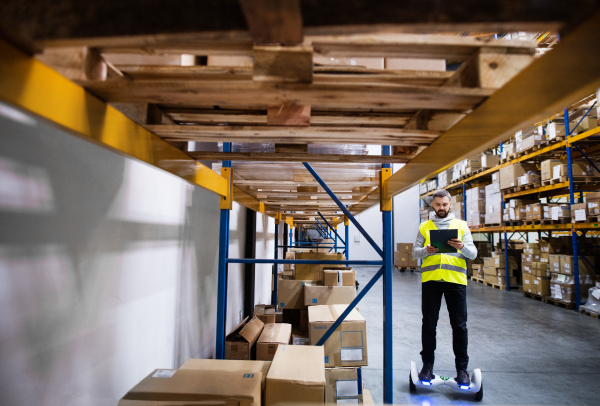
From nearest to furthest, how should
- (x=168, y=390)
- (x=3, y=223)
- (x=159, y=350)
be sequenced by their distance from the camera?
(x=3, y=223), (x=168, y=390), (x=159, y=350)

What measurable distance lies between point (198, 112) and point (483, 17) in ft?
4.46

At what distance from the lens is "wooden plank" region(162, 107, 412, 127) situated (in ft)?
5.27

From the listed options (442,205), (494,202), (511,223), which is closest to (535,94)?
(442,205)

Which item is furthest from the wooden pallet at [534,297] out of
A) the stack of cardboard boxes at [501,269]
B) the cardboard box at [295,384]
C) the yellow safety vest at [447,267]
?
the cardboard box at [295,384]

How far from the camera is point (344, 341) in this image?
303cm

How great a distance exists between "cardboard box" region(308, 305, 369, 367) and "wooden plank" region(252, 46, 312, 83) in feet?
8.34

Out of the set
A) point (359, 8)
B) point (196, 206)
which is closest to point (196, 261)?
point (196, 206)

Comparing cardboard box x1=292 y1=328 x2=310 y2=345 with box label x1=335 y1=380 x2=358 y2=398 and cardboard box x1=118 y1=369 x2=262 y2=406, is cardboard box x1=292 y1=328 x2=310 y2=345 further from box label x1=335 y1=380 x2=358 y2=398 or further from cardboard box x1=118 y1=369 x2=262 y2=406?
cardboard box x1=118 y1=369 x2=262 y2=406

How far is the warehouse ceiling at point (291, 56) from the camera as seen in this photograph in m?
0.80

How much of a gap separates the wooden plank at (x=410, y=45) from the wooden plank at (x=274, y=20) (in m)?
0.13

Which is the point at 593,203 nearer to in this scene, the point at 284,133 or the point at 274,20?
the point at 284,133

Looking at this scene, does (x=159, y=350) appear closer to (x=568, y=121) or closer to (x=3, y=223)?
(x=3, y=223)

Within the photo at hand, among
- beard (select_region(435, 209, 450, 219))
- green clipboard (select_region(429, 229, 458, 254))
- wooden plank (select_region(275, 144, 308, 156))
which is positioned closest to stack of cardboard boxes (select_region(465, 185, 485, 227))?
beard (select_region(435, 209, 450, 219))

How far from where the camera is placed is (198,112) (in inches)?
67.6
